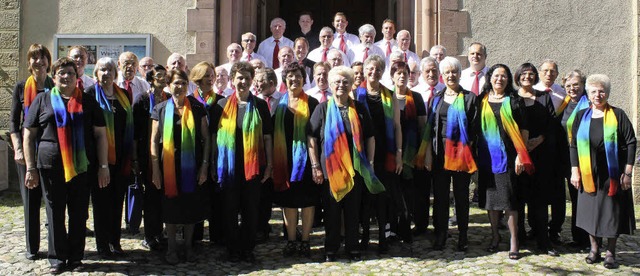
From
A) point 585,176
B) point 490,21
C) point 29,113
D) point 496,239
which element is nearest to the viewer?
point 29,113

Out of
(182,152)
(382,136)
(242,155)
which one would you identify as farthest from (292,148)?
(182,152)

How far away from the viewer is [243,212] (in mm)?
5082

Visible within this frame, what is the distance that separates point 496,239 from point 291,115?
2033 mm

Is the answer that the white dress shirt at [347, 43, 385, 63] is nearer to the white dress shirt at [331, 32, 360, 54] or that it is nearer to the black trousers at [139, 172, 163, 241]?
the white dress shirt at [331, 32, 360, 54]

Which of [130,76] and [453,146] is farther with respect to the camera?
[130,76]

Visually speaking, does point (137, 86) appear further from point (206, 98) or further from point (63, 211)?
point (63, 211)

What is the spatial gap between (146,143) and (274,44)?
11.9ft

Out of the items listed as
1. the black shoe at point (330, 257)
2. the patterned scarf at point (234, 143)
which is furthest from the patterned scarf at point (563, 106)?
the patterned scarf at point (234, 143)

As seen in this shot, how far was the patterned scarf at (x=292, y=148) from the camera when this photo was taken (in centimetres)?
Result: 514

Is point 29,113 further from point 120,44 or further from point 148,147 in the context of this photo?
point 120,44

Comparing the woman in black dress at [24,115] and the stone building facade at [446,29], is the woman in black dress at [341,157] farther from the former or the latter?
the stone building facade at [446,29]

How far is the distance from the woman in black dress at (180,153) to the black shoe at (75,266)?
65cm

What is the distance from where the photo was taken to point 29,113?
Result: 4.64 metres

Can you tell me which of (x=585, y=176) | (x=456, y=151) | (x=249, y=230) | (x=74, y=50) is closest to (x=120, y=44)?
(x=74, y=50)
